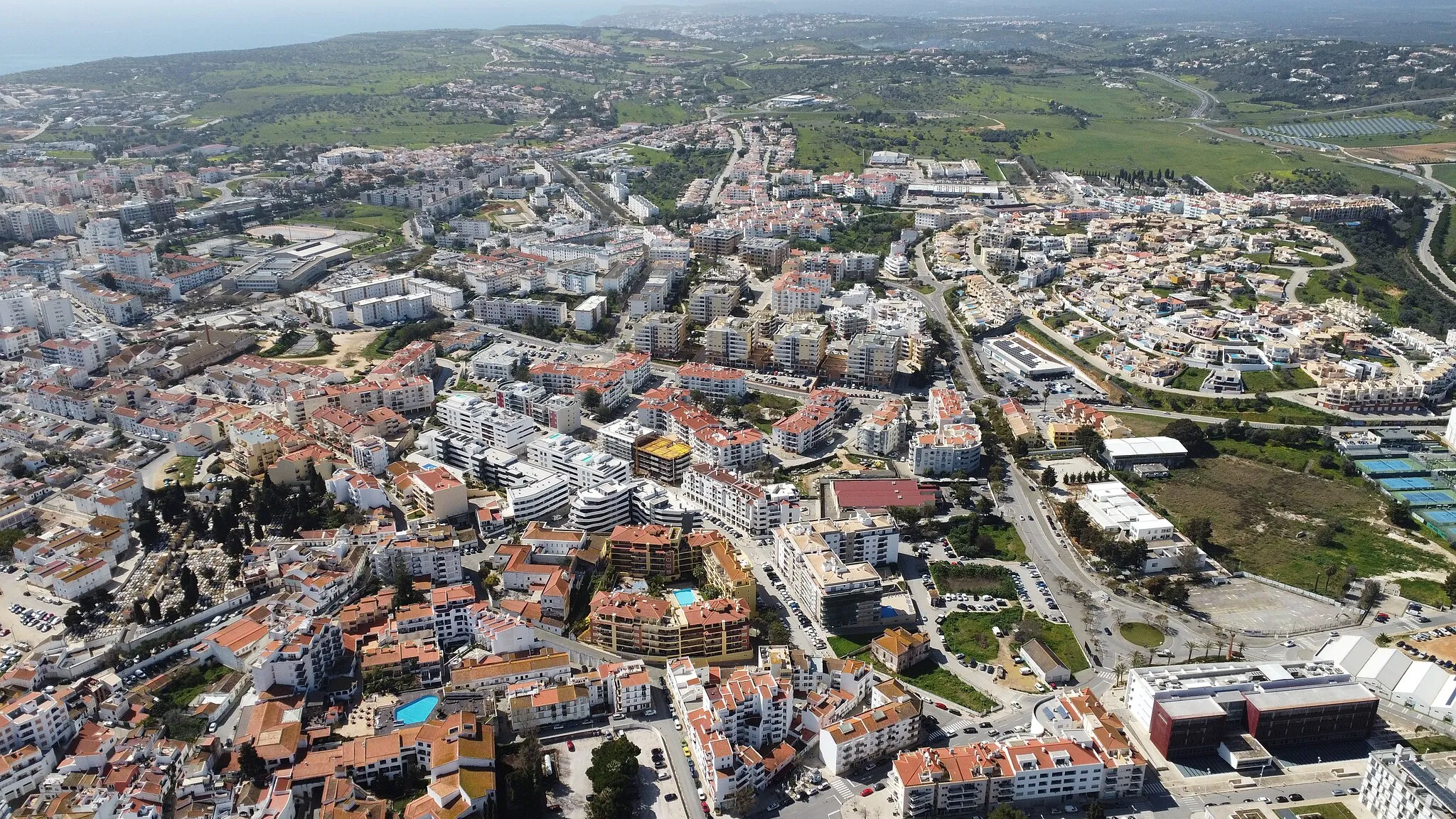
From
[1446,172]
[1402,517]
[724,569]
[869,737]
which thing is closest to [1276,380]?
[1402,517]

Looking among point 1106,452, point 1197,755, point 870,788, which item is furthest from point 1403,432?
point 870,788

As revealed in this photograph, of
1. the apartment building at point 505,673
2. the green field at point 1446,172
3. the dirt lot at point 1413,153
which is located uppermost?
the dirt lot at point 1413,153

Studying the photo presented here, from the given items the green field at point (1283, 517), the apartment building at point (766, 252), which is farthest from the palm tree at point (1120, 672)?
the apartment building at point (766, 252)

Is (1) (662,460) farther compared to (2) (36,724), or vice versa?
(1) (662,460)

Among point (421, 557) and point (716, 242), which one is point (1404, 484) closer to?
point (421, 557)

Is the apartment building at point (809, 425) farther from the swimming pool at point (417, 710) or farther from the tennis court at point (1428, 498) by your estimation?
the tennis court at point (1428, 498)

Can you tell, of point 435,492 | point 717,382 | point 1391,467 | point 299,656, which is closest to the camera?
point 299,656
